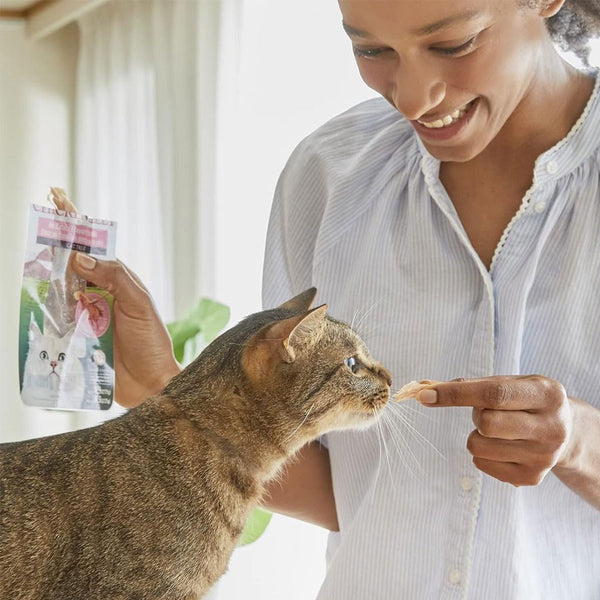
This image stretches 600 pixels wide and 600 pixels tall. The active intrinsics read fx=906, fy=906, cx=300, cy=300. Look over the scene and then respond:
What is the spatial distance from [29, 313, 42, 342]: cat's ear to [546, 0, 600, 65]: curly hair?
2.44 feet

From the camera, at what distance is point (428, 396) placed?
35.0 inches

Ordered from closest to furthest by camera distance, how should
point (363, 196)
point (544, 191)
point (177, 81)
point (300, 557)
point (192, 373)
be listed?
1. point (192, 373)
2. point (544, 191)
3. point (363, 196)
4. point (300, 557)
5. point (177, 81)

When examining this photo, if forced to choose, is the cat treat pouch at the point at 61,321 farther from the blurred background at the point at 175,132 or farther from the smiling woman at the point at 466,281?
the blurred background at the point at 175,132

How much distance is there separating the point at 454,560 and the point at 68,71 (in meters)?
2.72

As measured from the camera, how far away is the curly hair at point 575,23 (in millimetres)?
1175

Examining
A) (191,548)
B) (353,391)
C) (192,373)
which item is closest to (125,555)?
(191,548)

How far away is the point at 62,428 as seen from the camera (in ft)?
10.6

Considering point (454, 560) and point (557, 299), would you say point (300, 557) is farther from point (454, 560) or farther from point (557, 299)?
point (557, 299)

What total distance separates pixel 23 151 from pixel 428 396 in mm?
2697

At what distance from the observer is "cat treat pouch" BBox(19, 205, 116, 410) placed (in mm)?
1057

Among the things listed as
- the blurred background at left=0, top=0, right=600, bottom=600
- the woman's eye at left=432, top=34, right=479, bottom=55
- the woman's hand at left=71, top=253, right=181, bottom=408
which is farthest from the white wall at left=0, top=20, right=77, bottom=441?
the woman's eye at left=432, top=34, right=479, bottom=55

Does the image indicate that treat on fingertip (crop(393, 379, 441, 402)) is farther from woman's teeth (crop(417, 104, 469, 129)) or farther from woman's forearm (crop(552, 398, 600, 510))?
woman's teeth (crop(417, 104, 469, 129))

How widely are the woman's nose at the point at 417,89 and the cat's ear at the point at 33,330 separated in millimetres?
486

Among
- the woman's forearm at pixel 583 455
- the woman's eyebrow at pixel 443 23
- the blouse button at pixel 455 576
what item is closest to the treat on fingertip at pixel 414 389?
the woman's forearm at pixel 583 455
